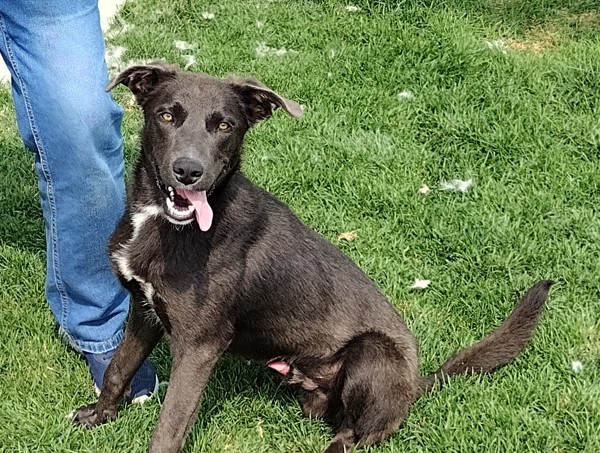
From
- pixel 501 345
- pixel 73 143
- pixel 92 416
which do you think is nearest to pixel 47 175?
pixel 73 143

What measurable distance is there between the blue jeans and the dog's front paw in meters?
0.27

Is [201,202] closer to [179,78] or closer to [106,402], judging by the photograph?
[179,78]

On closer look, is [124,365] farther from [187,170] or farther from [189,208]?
[187,170]

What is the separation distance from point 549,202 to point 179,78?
2.46 meters

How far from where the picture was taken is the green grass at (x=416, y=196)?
138 inches

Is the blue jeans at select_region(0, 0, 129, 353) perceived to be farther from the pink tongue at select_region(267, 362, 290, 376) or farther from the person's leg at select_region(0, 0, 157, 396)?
the pink tongue at select_region(267, 362, 290, 376)

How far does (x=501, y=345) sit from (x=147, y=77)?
1.77 metres

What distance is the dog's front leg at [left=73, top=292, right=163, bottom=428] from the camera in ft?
11.1

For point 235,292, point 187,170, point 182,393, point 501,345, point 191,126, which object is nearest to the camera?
point 187,170

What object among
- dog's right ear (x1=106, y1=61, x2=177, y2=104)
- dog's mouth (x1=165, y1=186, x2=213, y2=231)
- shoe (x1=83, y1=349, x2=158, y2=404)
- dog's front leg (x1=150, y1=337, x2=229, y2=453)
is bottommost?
shoe (x1=83, y1=349, x2=158, y2=404)

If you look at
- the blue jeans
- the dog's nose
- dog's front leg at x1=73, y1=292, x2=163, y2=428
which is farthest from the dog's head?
dog's front leg at x1=73, y1=292, x2=163, y2=428

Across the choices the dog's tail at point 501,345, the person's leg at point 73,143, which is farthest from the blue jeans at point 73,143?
the dog's tail at point 501,345

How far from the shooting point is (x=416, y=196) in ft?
15.9

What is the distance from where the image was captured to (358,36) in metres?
6.21
